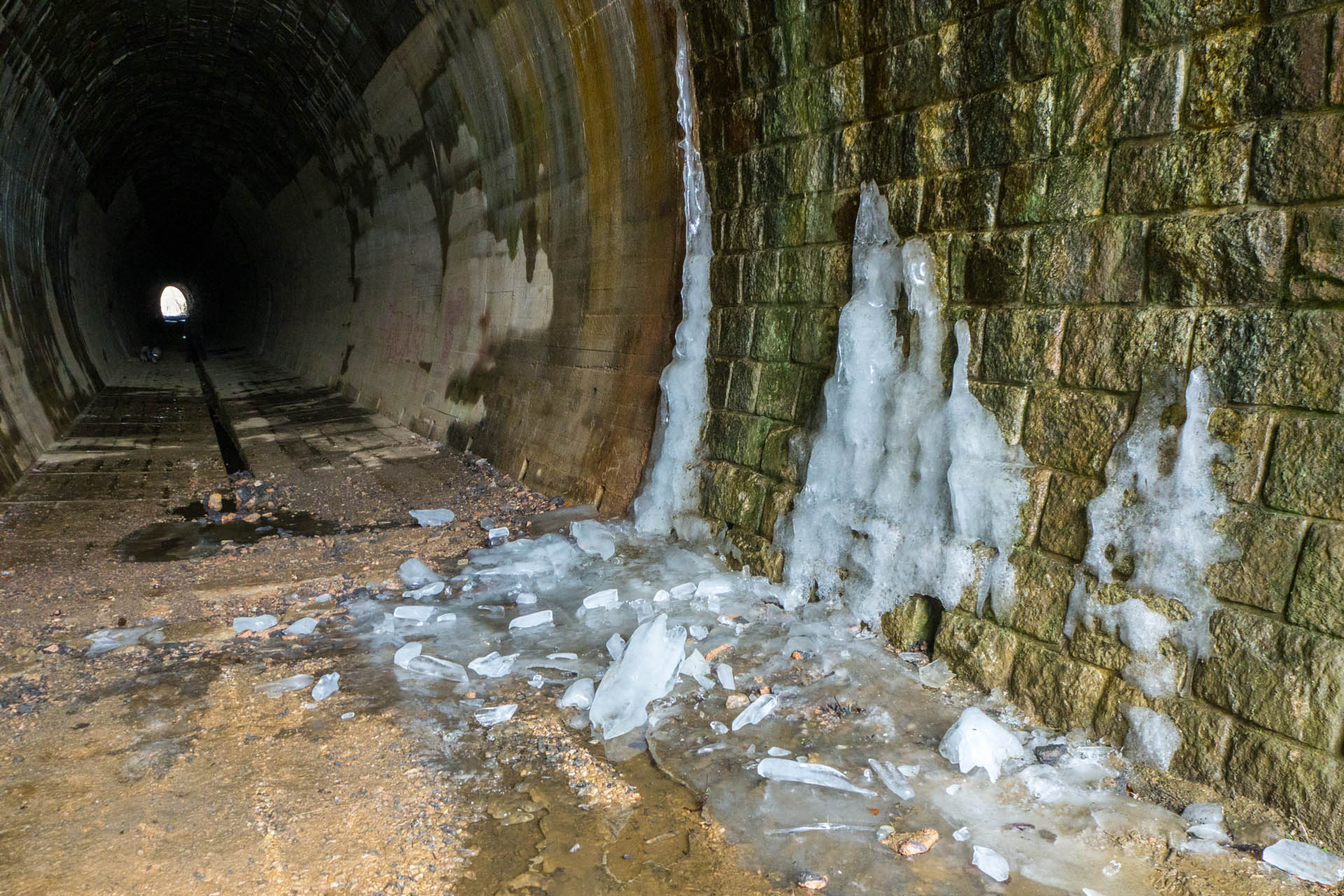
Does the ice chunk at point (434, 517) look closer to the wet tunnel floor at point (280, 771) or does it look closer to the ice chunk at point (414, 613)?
the wet tunnel floor at point (280, 771)

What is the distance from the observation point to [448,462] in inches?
341

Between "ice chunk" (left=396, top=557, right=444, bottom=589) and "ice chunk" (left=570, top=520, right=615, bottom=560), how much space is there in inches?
34.3

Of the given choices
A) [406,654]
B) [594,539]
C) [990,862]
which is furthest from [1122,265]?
[594,539]

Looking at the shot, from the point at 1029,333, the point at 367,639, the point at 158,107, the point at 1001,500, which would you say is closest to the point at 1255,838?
the point at 1001,500

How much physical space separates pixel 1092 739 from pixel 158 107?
1560 cm

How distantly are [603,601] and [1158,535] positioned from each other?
2.61m

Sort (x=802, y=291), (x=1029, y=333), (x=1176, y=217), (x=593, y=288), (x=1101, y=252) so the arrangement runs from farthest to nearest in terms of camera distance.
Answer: (x=593, y=288), (x=802, y=291), (x=1029, y=333), (x=1101, y=252), (x=1176, y=217)

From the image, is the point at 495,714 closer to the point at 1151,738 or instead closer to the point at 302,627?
the point at 302,627

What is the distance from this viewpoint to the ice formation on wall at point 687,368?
18.3ft

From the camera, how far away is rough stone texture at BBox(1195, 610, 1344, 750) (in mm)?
2566

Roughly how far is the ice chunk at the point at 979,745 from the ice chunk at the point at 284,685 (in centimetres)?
255

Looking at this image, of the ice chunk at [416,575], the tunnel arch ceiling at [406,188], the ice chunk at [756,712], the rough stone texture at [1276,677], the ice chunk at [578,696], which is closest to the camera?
the rough stone texture at [1276,677]

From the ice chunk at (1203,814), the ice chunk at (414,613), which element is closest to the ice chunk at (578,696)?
the ice chunk at (414,613)

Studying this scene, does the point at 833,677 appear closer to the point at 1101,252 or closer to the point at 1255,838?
the point at 1255,838
